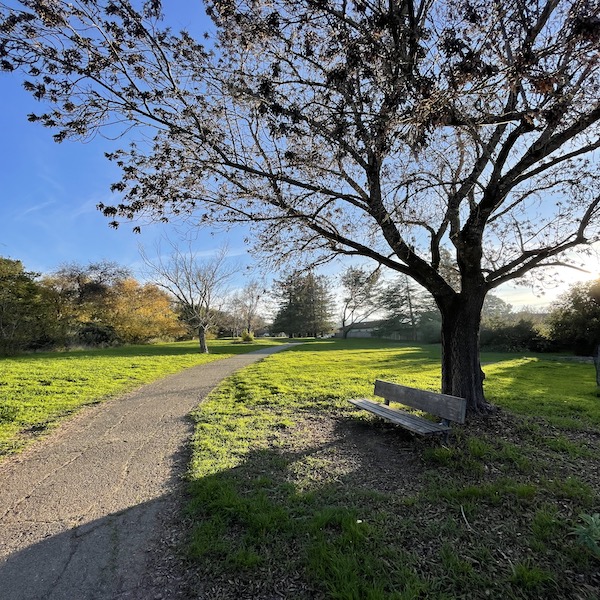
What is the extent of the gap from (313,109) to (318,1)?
122 cm

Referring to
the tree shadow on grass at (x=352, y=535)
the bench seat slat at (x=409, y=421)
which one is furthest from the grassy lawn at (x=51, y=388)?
the bench seat slat at (x=409, y=421)

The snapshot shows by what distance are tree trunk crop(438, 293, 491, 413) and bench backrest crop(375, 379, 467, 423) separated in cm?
88

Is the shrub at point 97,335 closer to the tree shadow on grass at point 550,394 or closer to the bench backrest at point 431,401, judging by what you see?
the bench backrest at point 431,401

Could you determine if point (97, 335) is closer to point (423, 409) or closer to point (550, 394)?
point (423, 409)

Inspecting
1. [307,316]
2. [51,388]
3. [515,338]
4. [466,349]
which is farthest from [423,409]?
[307,316]

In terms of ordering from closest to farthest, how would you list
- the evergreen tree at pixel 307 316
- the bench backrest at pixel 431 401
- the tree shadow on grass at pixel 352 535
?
the tree shadow on grass at pixel 352 535
the bench backrest at pixel 431 401
the evergreen tree at pixel 307 316

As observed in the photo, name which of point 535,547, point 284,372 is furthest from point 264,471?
point 284,372

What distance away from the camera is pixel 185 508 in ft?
11.0

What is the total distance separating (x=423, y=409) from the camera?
5.20m

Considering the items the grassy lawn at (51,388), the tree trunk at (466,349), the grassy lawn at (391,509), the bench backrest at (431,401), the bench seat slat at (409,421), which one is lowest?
the grassy lawn at (391,509)

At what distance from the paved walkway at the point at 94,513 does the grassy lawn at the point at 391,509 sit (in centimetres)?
33

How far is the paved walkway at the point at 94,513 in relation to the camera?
2.45 m

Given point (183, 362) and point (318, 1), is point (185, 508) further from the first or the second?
point (183, 362)

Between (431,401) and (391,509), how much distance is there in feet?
7.11
